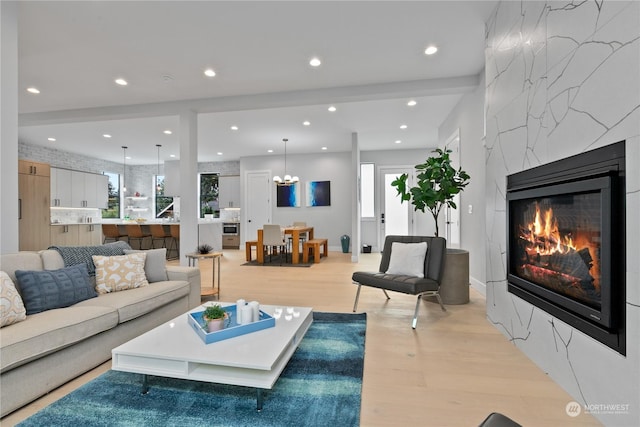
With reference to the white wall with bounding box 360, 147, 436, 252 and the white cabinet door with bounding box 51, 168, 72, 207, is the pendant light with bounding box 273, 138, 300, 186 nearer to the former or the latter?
the white wall with bounding box 360, 147, 436, 252

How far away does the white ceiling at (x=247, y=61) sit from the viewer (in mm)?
2855

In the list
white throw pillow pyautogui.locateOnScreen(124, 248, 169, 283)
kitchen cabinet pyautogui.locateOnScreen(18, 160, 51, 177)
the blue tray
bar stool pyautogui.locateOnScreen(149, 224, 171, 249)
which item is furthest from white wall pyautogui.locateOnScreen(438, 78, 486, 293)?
kitchen cabinet pyautogui.locateOnScreen(18, 160, 51, 177)

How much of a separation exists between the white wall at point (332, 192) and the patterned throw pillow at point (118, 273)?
6392 millimetres

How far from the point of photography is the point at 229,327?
197cm

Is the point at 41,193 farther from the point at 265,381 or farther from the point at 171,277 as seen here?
the point at 265,381

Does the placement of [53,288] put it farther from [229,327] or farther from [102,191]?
[102,191]

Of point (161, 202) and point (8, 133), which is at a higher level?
point (8, 133)

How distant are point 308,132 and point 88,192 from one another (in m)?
6.65

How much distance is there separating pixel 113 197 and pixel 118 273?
29.1 ft

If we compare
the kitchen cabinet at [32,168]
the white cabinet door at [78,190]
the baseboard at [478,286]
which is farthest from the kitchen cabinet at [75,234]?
the baseboard at [478,286]

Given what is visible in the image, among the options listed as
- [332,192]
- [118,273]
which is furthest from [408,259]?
[332,192]

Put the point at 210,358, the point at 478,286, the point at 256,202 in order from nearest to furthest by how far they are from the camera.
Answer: the point at 210,358 → the point at 478,286 → the point at 256,202

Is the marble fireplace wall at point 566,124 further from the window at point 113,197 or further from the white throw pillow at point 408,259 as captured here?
the window at point 113,197

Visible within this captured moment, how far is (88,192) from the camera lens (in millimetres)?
8633
